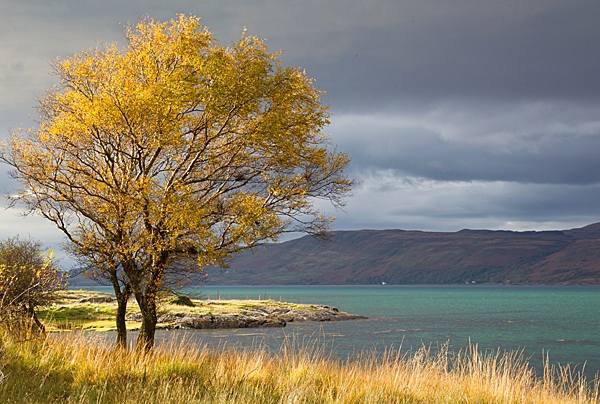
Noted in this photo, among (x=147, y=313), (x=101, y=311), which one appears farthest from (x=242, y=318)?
(x=147, y=313)

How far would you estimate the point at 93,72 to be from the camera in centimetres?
2094

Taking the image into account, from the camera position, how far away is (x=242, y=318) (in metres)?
75.1

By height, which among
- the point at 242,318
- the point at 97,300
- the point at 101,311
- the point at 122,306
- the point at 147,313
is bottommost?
the point at 242,318

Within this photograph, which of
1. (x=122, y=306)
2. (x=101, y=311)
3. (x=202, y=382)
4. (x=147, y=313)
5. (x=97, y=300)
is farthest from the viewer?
(x=97, y=300)

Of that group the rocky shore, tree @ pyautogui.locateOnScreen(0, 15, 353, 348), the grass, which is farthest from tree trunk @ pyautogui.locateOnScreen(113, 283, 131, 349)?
the rocky shore

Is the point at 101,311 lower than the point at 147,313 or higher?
lower

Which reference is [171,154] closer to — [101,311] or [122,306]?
[122,306]

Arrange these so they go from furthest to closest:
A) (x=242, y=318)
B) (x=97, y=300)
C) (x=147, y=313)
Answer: (x=97, y=300)
(x=242, y=318)
(x=147, y=313)

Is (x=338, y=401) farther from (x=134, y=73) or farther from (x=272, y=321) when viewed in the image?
(x=272, y=321)

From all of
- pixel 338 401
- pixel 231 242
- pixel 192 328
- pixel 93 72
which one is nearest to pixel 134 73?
pixel 93 72

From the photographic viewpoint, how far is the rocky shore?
69.5 meters

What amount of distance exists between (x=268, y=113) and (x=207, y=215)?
14.3 feet

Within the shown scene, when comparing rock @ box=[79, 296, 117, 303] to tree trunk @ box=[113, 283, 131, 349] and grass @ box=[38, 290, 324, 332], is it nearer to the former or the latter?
grass @ box=[38, 290, 324, 332]

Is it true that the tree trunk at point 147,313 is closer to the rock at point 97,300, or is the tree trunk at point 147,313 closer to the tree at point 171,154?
the tree at point 171,154
